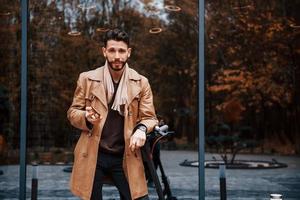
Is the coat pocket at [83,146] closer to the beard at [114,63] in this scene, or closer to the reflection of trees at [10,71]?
the beard at [114,63]

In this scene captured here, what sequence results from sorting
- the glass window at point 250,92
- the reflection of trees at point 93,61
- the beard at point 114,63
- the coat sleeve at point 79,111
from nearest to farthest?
1. the coat sleeve at point 79,111
2. the beard at point 114,63
3. the glass window at point 250,92
4. the reflection of trees at point 93,61

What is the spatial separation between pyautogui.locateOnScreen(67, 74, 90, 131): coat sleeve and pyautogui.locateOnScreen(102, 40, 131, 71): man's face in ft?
0.85

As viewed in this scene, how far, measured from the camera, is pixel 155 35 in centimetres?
956

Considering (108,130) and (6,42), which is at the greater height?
(6,42)

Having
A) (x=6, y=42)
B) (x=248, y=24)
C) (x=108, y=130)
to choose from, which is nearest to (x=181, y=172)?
(x=248, y=24)

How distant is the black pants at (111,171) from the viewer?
12.0 feet

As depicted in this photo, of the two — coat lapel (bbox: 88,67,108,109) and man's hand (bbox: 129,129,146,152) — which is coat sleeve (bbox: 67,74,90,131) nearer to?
coat lapel (bbox: 88,67,108,109)

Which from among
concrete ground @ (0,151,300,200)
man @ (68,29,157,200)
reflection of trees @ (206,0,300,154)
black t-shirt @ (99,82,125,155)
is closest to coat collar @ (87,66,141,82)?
man @ (68,29,157,200)

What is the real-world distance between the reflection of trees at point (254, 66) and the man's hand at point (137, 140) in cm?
608

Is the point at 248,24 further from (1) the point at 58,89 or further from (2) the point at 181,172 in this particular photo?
(1) the point at 58,89

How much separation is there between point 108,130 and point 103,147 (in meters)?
0.12

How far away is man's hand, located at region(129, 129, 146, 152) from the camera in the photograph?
347 centimetres

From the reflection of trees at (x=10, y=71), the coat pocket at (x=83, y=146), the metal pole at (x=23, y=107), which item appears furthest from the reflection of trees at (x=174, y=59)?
the coat pocket at (x=83, y=146)

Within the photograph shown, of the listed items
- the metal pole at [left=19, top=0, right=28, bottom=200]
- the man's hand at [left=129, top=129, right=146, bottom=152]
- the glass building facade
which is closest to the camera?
the man's hand at [left=129, top=129, right=146, bottom=152]
